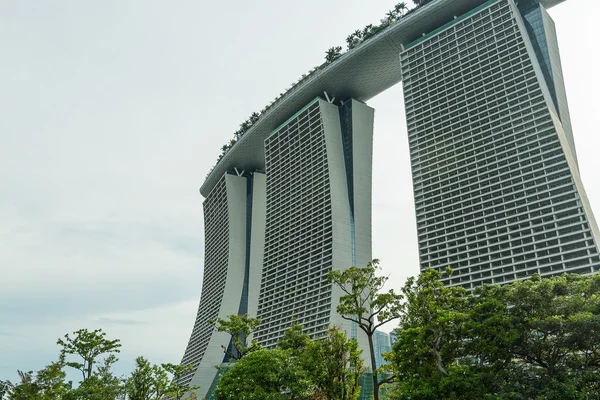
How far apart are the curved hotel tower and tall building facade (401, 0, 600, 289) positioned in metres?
0.14

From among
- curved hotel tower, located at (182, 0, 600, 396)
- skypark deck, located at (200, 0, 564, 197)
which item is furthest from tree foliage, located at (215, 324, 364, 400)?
skypark deck, located at (200, 0, 564, 197)

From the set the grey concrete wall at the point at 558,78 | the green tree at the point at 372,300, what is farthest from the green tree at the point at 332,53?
the green tree at the point at 372,300

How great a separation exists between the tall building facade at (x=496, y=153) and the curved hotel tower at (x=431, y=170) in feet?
0.47

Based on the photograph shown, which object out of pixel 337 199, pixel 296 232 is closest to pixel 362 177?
pixel 337 199

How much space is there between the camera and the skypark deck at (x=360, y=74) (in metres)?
70.9

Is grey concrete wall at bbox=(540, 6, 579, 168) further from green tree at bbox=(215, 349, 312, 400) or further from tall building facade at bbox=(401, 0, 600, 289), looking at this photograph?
green tree at bbox=(215, 349, 312, 400)

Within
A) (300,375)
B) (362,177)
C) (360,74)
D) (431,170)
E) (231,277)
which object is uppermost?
(360,74)

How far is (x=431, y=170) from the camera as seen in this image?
2498 inches

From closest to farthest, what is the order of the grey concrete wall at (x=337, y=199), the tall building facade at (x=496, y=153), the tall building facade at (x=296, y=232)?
the tall building facade at (x=496, y=153), the grey concrete wall at (x=337, y=199), the tall building facade at (x=296, y=232)

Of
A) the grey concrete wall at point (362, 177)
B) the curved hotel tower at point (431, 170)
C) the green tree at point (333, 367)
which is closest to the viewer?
the green tree at point (333, 367)

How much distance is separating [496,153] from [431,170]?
8.46 metres

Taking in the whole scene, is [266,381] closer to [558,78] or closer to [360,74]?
[558,78]

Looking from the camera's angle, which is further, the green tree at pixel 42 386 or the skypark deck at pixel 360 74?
the skypark deck at pixel 360 74

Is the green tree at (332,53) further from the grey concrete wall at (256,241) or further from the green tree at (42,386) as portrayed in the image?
the green tree at (42,386)
